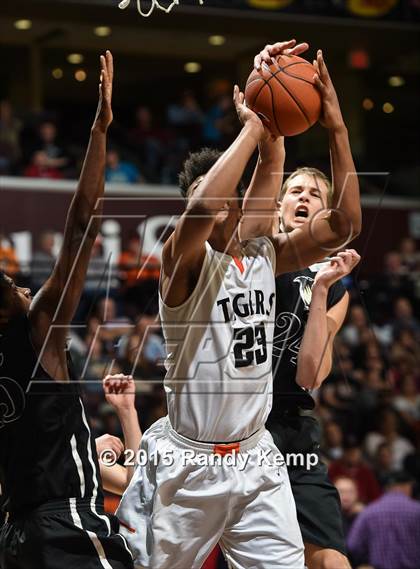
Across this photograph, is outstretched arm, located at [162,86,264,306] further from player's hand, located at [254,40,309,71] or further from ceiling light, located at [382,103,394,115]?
ceiling light, located at [382,103,394,115]

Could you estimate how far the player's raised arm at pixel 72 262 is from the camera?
369 cm

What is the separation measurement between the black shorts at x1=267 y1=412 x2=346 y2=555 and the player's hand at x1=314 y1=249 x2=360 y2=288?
68 cm

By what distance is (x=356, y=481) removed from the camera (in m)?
9.35

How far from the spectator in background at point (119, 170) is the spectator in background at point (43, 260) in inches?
49.8

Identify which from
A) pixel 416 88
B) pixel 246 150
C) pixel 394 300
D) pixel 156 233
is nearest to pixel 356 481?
pixel 394 300

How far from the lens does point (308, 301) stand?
4730mm

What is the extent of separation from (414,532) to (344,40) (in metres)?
7.27

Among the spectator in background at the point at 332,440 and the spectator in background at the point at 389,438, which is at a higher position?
the spectator in background at the point at 332,440

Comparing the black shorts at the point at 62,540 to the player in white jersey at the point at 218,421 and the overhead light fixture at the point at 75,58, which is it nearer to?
the player in white jersey at the point at 218,421

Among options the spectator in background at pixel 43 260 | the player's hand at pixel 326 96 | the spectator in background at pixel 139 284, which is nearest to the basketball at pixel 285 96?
the player's hand at pixel 326 96

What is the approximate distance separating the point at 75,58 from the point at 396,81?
5.27m

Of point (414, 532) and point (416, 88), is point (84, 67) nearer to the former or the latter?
point (416, 88)

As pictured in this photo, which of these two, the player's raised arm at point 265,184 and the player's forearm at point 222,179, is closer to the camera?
the player's forearm at point 222,179

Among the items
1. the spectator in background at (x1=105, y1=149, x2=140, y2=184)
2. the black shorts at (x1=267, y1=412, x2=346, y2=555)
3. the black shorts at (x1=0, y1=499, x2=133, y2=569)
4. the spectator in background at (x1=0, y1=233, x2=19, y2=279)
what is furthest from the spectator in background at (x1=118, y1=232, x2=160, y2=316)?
the black shorts at (x1=0, y1=499, x2=133, y2=569)
